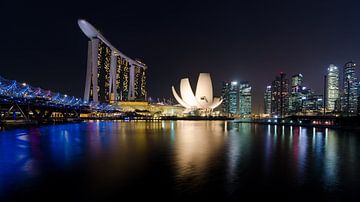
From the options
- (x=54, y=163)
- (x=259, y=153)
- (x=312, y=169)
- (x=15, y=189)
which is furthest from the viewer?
(x=259, y=153)

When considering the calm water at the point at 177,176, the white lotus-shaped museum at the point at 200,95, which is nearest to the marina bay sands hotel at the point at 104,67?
the white lotus-shaped museum at the point at 200,95

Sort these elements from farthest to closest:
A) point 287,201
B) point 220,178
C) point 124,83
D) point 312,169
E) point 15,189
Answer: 1. point 124,83
2. point 312,169
3. point 220,178
4. point 15,189
5. point 287,201

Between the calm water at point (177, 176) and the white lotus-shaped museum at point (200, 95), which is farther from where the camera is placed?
the white lotus-shaped museum at point (200, 95)

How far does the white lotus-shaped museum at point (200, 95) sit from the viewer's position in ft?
266

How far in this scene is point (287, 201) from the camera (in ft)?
18.7

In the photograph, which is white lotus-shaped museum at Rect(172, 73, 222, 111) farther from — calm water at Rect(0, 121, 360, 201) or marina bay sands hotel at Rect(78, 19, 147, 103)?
calm water at Rect(0, 121, 360, 201)

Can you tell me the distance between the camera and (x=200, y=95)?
82.2 metres

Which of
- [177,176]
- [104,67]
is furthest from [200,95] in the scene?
[177,176]

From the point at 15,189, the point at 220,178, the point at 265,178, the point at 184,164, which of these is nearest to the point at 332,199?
the point at 265,178

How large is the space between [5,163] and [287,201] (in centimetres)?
775

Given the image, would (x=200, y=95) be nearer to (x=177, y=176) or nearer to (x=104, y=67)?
(x=104, y=67)

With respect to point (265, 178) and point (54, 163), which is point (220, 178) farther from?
point (54, 163)

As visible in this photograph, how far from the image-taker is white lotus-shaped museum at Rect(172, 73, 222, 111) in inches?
3188

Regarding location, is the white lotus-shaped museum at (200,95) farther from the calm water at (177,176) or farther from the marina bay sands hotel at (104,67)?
the calm water at (177,176)
